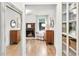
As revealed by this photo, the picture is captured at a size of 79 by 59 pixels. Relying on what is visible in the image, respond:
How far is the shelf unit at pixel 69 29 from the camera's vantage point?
1683 mm

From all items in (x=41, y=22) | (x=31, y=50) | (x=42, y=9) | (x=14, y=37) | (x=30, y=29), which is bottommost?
(x=31, y=50)

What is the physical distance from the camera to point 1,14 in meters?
1.40

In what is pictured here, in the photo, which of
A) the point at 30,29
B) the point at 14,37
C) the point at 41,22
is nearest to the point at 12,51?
the point at 14,37

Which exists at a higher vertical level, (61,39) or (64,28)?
(64,28)

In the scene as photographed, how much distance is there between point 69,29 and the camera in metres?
1.90

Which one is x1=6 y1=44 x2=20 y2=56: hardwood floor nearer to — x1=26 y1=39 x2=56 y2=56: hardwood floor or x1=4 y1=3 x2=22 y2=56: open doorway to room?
x1=4 y1=3 x2=22 y2=56: open doorway to room

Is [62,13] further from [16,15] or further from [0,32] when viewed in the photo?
[0,32]

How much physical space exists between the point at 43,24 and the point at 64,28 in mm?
392

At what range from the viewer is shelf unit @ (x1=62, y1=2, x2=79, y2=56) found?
168cm

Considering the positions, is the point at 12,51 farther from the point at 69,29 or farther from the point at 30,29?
the point at 69,29

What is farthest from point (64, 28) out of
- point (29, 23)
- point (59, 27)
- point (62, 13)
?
point (29, 23)

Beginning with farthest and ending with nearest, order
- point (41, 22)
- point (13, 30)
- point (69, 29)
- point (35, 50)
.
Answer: point (35, 50), point (41, 22), point (69, 29), point (13, 30)

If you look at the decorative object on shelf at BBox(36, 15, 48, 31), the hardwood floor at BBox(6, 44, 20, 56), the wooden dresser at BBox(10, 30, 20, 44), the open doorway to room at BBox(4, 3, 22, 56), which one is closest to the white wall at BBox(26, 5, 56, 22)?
the decorative object on shelf at BBox(36, 15, 48, 31)

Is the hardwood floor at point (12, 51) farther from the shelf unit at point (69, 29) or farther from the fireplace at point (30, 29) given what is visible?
the shelf unit at point (69, 29)
